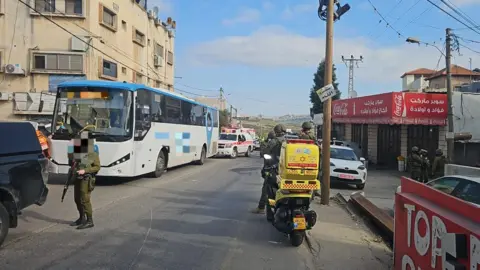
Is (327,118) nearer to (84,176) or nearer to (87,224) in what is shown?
(84,176)

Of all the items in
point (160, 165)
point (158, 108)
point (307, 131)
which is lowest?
point (160, 165)

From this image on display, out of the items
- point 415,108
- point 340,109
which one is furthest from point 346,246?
point 340,109

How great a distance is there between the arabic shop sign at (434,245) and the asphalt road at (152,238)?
1.71 metres

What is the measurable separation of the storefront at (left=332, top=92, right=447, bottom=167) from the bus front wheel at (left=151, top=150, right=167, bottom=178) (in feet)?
37.0

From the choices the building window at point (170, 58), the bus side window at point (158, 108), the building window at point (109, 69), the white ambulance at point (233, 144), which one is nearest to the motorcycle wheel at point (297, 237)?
the bus side window at point (158, 108)

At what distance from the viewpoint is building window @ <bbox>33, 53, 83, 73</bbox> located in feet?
87.1

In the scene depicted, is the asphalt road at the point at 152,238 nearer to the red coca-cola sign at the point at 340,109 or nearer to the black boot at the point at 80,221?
the black boot at the point at 80,221

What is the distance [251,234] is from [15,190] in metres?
3.81

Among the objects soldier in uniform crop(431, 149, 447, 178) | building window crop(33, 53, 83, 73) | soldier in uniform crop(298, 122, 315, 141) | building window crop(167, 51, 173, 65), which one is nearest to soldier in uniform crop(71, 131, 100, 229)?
soldier in uniform crop(298, 122, 315, 141)

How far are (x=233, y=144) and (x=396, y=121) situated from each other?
12.7m

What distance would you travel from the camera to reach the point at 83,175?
759cm

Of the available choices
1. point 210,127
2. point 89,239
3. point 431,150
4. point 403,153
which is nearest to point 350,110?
point 403,153

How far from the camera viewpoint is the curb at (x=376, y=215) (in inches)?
319

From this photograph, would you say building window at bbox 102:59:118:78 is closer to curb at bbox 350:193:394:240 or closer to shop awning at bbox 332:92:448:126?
shop awning at bbox 332:92:448:126
